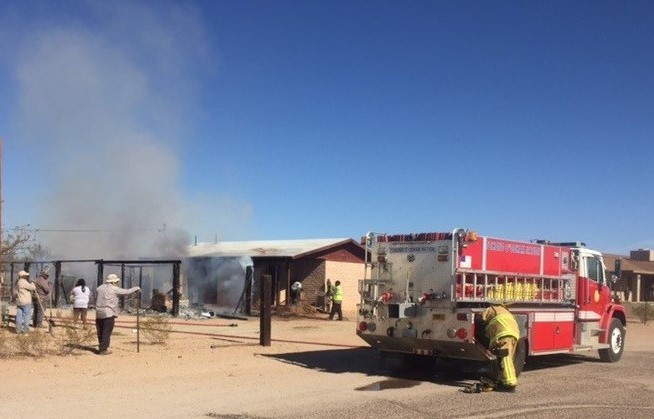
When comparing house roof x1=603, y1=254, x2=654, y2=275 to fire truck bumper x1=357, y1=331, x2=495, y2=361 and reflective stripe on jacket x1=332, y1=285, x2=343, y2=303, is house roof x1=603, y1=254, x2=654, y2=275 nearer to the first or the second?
reflective stripe on jacket x1=332, y1=285, x2=343, y2=303

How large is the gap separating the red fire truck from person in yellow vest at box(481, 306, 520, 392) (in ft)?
0.76

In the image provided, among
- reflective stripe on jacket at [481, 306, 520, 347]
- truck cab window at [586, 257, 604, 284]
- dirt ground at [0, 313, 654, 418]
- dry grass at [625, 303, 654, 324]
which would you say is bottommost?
dry grass at [625, 303, 654, 324]

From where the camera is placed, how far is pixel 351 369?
481 inches

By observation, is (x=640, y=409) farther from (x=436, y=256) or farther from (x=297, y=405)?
(x=297, y=405)

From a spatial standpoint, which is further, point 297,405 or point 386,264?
point 386,264

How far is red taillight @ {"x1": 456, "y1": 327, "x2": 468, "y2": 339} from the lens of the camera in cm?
1029

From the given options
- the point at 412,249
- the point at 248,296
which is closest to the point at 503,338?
the point at 412,249

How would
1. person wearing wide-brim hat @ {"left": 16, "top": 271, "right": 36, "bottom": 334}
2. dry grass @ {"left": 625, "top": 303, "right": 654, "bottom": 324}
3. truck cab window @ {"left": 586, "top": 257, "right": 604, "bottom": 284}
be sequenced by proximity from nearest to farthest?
truck cab window @ {"left": 586, "top": 257, "right": 604, "bottom": 284} → person wearing wide-brim hat @ {"left": 16, "top": 271, "right": 36, "bottom": 334} → dry grass @ {"left": 625, "top": 303, "right": 654, "bottom": 324}

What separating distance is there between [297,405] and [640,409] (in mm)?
4376

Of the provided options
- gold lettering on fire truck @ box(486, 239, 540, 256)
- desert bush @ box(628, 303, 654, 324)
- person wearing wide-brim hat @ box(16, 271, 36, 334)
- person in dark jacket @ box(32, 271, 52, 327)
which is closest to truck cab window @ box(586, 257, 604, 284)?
gold lettering on fire truck @ box(486, 239, 540, 256)

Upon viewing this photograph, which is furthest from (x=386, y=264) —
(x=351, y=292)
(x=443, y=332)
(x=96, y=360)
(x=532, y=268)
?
(x=351, y=292)

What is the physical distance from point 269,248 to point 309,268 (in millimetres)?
3128

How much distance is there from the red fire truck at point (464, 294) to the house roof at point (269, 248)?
15.2 m

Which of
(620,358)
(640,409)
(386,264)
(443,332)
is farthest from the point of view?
(620,358)
